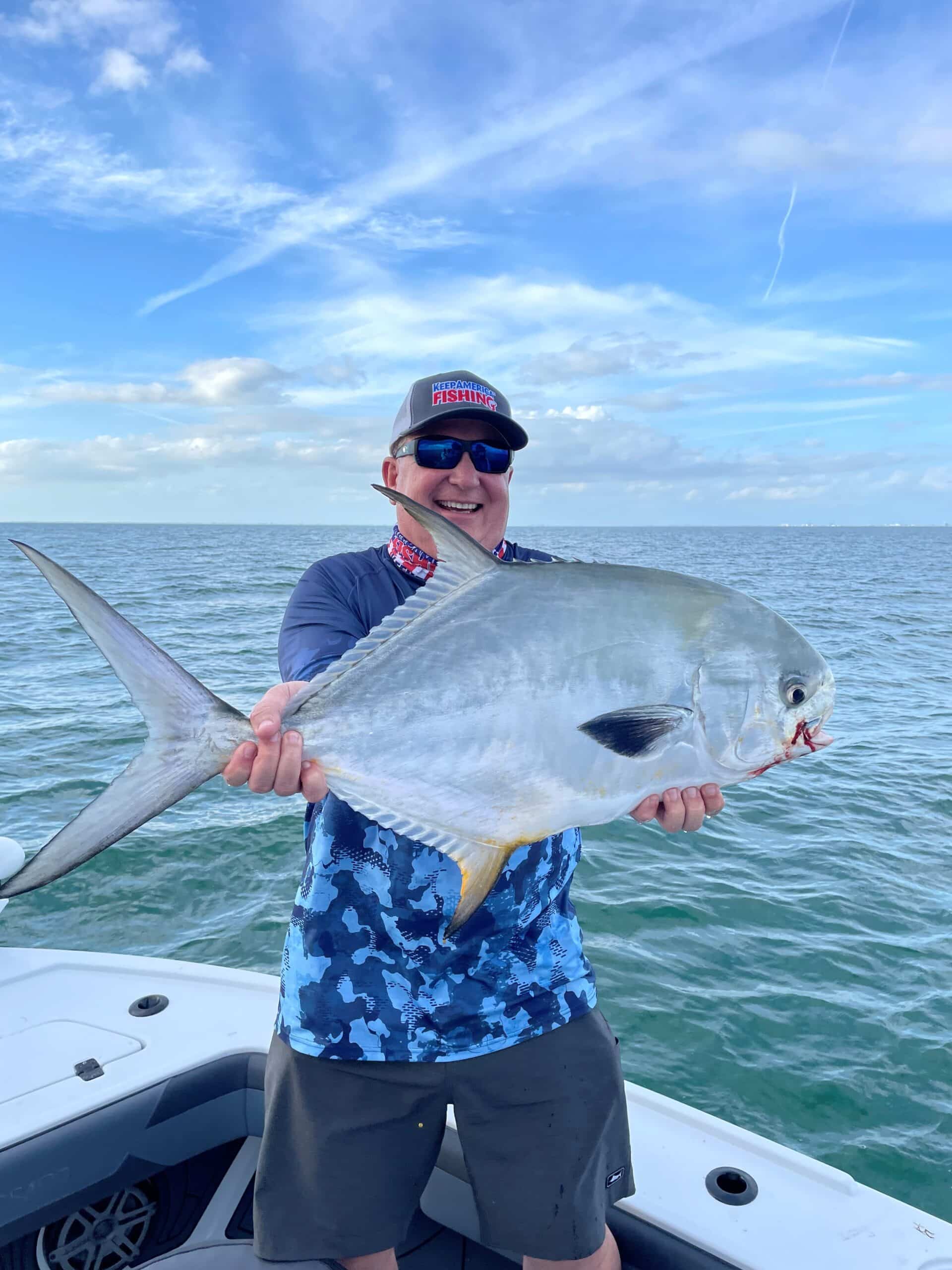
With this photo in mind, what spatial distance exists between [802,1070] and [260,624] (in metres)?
18.6

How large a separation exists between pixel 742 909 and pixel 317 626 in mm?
5543

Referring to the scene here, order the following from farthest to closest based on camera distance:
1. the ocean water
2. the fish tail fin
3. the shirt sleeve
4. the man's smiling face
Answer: the ocean water
the man's smiling face
the shirt sleeve
the fish tail fin

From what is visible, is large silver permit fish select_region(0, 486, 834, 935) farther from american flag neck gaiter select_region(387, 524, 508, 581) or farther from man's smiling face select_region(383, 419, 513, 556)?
man's smiling face select_region(383, 419, 513, 556)

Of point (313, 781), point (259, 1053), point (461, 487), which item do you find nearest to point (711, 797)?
point (313, 781)

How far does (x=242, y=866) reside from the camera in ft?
24.4

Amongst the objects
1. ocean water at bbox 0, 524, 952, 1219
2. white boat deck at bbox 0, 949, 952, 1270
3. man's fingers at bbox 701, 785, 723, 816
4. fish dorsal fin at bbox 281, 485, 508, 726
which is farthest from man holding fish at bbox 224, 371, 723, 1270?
ocean water at bbox 0, 524, 952, 1219

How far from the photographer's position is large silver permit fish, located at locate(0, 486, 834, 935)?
6.28 feet

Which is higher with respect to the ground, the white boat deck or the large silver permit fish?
the large silver permit fish

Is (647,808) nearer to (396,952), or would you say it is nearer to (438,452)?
(396,952)

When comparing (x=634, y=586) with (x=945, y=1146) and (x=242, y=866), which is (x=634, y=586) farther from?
(x=242, y=866)

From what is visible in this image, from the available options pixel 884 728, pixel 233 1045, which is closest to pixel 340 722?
pixel 233 1045

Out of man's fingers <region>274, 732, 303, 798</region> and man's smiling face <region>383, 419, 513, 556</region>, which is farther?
man's smiling face <region>383, 419, 513, 556</region>

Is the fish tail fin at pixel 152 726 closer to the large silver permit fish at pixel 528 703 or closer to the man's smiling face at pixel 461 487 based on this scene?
the large silver permit fish at pixel 528 703

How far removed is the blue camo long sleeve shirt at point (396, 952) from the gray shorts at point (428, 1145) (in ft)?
0.22
